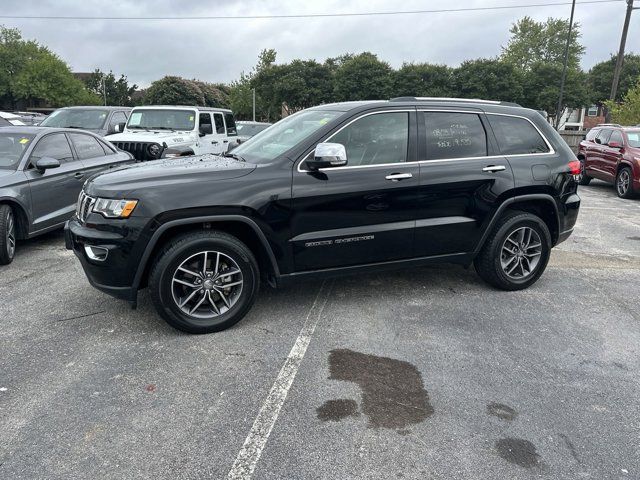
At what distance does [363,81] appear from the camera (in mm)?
43438

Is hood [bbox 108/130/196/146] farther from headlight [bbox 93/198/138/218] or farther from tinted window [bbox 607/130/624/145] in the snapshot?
tinted window [bbox 607/130/624/145]

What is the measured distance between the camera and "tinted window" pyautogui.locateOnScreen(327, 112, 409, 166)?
168 inches

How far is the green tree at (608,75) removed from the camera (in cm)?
5700

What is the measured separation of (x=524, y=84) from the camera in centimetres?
4741

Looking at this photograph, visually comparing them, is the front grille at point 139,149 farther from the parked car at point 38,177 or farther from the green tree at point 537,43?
the green tree at point 537,43

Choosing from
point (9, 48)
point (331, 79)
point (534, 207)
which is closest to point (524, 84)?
point (331, 79)

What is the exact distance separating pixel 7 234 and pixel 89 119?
758 centimetres

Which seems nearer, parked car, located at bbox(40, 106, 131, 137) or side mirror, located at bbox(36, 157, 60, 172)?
side mirror, located at bbox(36, 157, 60, 172)

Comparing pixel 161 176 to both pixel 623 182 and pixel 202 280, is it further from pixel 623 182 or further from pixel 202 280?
pixel 623 182

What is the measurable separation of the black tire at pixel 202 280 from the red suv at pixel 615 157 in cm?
1104

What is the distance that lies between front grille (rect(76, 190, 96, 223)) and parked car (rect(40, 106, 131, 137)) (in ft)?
27.3

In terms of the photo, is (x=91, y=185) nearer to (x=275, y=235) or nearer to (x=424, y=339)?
(x=275, y=235)

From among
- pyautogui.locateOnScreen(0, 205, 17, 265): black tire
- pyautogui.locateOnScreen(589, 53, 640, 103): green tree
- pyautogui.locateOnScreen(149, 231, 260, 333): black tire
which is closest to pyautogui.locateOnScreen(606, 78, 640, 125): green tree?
pyautogui.locateOnScreen(149, 231, 260, 333): black tire

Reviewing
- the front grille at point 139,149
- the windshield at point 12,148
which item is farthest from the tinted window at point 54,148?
the front grille at point 139,149
